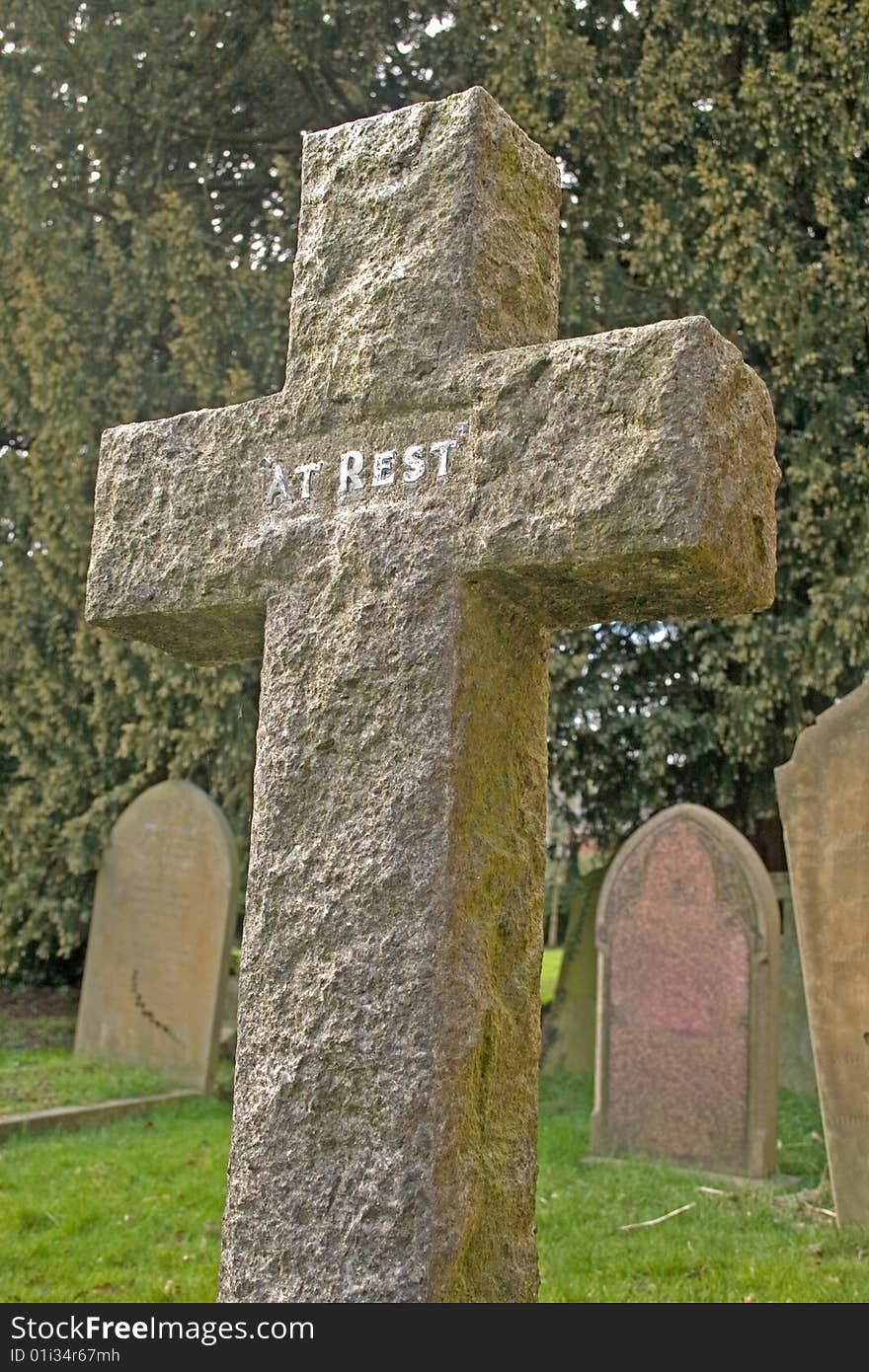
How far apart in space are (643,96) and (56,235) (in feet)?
A: 14.3

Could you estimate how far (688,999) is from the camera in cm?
629

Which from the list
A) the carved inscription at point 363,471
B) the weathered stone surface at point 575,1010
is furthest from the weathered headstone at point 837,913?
the weathered stone surface at point 575,1010

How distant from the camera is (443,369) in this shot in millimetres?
2473

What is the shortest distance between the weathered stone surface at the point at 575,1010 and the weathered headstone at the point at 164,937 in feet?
8.33

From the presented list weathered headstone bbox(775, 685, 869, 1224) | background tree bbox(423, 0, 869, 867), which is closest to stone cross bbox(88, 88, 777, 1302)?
weathered headstone bbox(775, 685, 869, 1224)

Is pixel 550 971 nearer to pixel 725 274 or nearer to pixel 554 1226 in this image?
pixel 725 274

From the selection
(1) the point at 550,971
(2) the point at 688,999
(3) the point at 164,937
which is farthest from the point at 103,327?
(1) the point at 550,971

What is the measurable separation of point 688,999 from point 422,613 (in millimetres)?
4445

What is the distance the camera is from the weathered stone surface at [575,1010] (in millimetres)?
8844

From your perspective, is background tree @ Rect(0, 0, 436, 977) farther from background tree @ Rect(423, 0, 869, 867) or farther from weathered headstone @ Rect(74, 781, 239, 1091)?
background tree @ Rect(423, 0, 869, 867)

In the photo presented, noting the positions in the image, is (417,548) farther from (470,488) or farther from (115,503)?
(115,503)

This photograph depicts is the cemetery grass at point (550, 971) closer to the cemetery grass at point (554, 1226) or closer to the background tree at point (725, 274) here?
the background tree at point (725, 274)

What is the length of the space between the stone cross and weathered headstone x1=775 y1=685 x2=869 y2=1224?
3.00 meters
